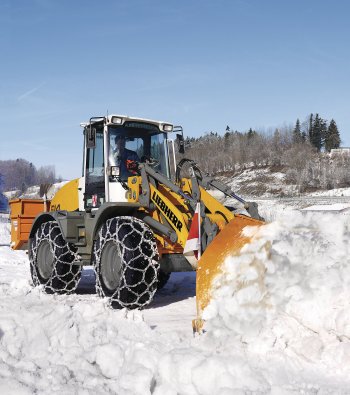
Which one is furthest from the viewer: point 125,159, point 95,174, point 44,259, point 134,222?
point 44,259

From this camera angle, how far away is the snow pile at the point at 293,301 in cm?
370

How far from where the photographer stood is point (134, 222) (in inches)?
243

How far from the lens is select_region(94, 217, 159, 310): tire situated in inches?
234

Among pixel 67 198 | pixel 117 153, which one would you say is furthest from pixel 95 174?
pixel 67 198

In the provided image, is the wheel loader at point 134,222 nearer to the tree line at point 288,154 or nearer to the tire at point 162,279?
the tire at point 162,279

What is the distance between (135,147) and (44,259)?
234 cm

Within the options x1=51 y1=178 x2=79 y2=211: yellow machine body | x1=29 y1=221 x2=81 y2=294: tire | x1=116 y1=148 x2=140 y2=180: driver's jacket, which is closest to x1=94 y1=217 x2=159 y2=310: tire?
x1=116 y1=148 x2=140 y2=180: driver's jacket

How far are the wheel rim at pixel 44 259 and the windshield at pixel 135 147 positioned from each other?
1892 millimetres

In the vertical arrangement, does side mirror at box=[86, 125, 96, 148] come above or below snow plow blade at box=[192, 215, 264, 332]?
above

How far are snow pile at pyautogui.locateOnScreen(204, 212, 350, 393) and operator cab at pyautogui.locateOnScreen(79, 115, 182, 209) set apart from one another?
277 cm

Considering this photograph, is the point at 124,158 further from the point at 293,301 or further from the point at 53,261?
the point at 293,301

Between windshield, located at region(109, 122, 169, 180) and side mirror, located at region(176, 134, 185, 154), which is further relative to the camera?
side mirror, located at region(176, 134, 185, 154)

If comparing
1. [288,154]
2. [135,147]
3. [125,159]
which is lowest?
[125,159]

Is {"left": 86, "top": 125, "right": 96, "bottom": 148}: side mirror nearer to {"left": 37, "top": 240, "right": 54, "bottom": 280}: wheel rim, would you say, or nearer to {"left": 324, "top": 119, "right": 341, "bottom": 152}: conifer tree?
{"left": 37, "top": 240, "right": 54, "bottom": 280}: wheel rim
